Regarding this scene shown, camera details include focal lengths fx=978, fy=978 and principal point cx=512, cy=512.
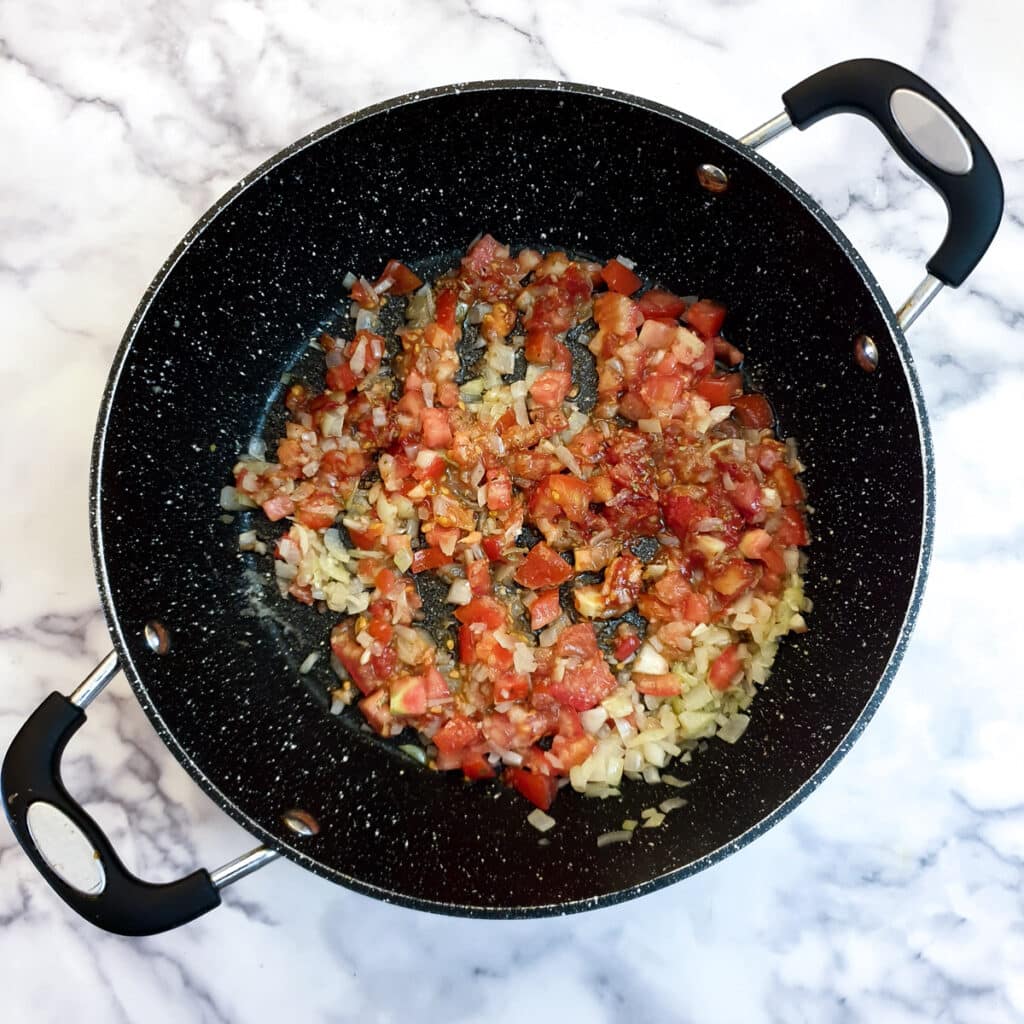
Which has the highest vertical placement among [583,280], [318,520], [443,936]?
[583,280]

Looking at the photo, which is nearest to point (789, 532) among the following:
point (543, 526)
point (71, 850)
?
point (543, 526)

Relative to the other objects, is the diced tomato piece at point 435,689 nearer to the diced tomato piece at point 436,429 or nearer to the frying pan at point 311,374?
the frying pan at point 311,374

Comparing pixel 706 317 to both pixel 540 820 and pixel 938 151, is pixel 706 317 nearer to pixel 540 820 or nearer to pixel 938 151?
pixel 938 151

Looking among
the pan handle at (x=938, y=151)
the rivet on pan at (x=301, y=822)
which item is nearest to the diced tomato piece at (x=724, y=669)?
the pan handle at (x=938, y=151)

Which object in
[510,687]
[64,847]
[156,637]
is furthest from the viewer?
[510,687]

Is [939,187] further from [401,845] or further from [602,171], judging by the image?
[401,845]

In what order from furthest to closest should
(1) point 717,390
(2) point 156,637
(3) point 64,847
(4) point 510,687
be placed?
(1) point 717,390
(4) point 510,687
(2) point 156,637
(3) point 64,847

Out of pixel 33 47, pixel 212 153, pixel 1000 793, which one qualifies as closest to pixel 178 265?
pixel 212 153
